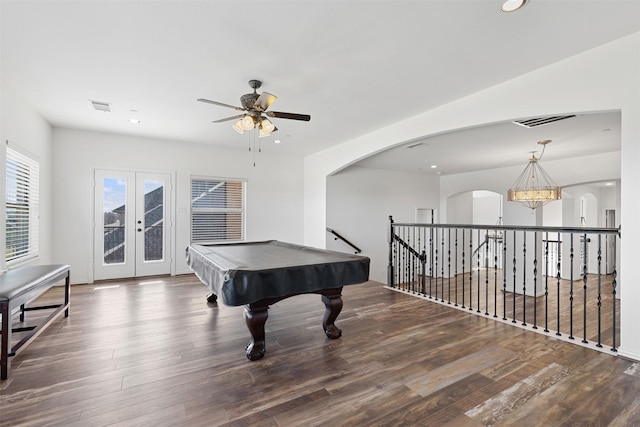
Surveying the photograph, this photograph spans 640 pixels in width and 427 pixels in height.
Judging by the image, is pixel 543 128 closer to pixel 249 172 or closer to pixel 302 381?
pixel 302 381

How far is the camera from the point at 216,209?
642cm

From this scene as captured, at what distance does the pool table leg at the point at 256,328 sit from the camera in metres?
2.45

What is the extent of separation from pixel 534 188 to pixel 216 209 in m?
6.49

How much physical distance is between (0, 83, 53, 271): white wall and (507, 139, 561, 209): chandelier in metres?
7.48

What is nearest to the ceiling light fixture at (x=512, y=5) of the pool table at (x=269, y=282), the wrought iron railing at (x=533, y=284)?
the wrought iron railing at (x=533, y=284)

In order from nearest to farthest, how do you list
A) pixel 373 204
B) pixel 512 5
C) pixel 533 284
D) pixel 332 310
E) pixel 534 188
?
1. pixel 512 5
2. pixel 332 310
3. pixel 534 188
4. pixel 533 284
5. pixel 373 204

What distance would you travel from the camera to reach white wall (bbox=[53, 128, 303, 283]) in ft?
16.7

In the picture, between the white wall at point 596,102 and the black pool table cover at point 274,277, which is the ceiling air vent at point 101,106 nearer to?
the black pool table cover at point 274,277

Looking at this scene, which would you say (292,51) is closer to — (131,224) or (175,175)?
(175,175)

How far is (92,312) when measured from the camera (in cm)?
359

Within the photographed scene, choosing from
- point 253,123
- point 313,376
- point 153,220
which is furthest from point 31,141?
point 313,376

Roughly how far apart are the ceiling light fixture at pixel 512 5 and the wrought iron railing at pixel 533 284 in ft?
6.34

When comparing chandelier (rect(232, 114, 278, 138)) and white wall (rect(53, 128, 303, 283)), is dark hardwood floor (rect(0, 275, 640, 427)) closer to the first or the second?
chandelier (rect(232, 114, 278, 138))

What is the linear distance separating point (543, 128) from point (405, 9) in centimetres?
336
